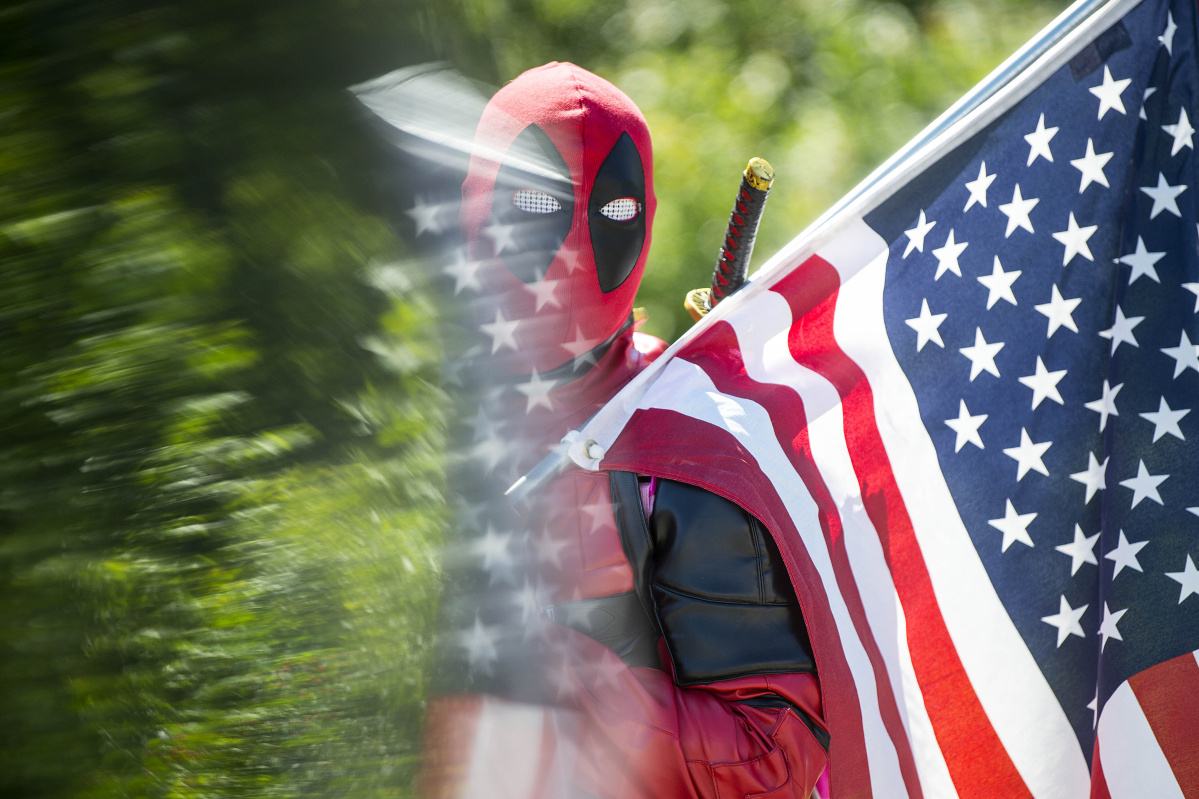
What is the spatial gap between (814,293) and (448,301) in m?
0.84

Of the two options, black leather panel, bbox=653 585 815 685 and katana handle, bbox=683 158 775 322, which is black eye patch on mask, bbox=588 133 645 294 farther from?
black leather panel, bbox=653 585 815 685

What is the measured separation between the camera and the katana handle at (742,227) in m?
1.52

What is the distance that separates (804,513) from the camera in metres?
1.20

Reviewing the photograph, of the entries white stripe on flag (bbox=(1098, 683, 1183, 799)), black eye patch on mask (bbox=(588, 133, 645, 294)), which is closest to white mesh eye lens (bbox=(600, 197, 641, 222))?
black eye patch on mask (bbox=(588, 133, 645, 294))

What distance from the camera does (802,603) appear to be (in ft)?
3.71

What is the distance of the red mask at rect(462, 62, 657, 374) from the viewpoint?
4.35 ft

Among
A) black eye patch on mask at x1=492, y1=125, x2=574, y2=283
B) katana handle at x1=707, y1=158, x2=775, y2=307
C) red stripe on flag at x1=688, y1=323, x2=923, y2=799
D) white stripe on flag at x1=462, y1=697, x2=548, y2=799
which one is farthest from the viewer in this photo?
katana handle at x1=707, y1=158, x2=775, y2=307

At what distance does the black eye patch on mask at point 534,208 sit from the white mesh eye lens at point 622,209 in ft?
0.26

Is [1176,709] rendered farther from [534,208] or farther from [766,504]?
[534,208]

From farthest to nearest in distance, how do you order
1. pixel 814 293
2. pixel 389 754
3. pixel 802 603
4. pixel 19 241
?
pixel 814 293
pixel 802 603
pixel 389 754
pixel 19 241

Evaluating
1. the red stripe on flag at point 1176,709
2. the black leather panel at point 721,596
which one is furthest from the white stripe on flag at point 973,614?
the black leather panel at point 721,596

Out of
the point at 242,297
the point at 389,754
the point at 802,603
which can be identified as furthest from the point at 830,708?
the point at 242,297

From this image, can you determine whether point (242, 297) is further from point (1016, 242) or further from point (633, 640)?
point (1016, 242)

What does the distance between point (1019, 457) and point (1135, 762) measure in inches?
19.4
